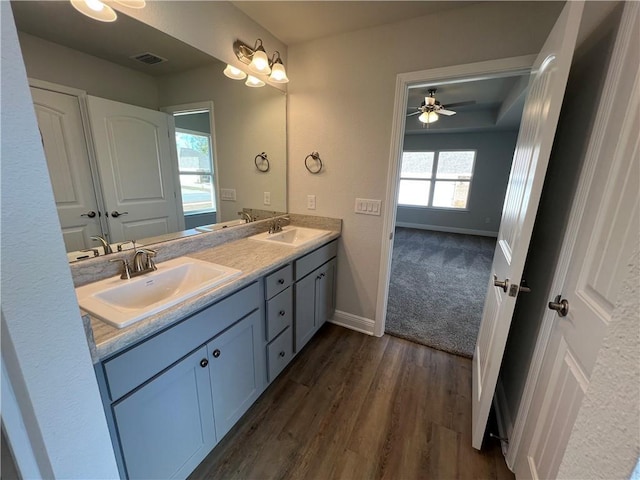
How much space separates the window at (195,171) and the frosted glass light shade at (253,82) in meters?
0.52

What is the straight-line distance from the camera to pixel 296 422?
1497mm

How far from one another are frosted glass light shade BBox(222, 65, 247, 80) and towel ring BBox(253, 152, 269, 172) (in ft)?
1.80

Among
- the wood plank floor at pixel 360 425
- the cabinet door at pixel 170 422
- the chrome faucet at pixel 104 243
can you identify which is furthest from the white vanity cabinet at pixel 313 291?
the chrome faucet at pixel 104 243

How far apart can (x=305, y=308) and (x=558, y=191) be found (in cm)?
158

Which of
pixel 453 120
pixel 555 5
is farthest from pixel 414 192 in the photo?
pixel 555 5

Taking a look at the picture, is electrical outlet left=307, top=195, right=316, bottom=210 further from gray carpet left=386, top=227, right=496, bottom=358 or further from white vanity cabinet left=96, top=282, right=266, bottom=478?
gray carpet left=386, top=227, right=496, bottom=358

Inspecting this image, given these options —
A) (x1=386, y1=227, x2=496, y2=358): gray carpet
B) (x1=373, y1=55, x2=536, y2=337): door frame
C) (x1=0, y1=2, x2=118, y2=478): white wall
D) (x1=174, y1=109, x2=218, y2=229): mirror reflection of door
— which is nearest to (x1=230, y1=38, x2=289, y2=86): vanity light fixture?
Answer: (x1=174, y1=109, x2=218, y2=229): mirror reflection of door

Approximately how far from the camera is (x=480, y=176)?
5719mm

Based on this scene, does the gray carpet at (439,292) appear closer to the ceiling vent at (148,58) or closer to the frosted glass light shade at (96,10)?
the ceiling vent at (148,58)

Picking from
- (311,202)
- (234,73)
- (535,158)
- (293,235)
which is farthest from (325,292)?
(234,73)

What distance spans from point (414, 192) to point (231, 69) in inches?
221

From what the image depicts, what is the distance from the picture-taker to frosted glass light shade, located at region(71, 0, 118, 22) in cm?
105

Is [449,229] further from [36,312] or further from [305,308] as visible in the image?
[36,312]

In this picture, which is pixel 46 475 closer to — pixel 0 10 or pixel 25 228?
pixel 25 228
